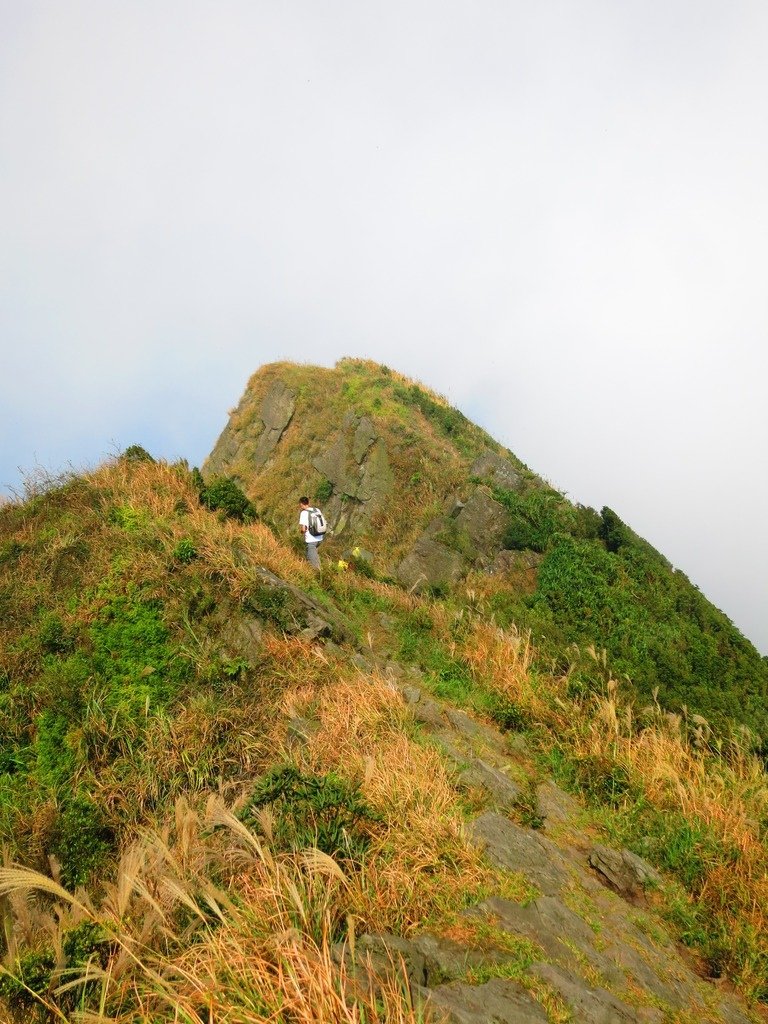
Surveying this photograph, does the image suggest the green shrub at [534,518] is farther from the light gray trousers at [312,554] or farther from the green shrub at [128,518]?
the green shrub at [128,518]

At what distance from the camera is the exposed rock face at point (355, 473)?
21.0 meters

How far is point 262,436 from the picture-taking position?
27672 mm

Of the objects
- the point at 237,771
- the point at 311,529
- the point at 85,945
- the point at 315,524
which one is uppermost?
the point at 315,524

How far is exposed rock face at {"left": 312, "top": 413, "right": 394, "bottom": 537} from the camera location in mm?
21031

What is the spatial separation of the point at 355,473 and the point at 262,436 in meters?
7.60

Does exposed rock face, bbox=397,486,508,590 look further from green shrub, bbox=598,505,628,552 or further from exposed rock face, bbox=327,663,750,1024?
exposed rock face, bbox=327,663,750,1024

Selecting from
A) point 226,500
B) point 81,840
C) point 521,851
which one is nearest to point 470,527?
point 226,500

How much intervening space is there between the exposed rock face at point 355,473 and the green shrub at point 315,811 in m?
15.4

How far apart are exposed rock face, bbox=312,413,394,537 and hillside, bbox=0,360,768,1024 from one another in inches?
245

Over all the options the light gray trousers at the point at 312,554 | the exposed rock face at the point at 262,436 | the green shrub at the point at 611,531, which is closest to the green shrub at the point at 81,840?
the light gray trousers at the point at 312,554

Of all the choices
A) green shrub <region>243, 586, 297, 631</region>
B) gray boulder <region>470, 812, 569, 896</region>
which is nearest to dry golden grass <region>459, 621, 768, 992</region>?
gray boulder <region>470, 812, 569, 896</region>


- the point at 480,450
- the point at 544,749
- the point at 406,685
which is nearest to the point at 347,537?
the point at 480,450

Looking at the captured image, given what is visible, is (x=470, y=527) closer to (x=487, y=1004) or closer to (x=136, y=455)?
(x=136, y=455)

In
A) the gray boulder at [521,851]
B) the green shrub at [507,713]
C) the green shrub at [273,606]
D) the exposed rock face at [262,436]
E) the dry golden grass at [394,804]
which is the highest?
the exposed rock face at [262,436]
